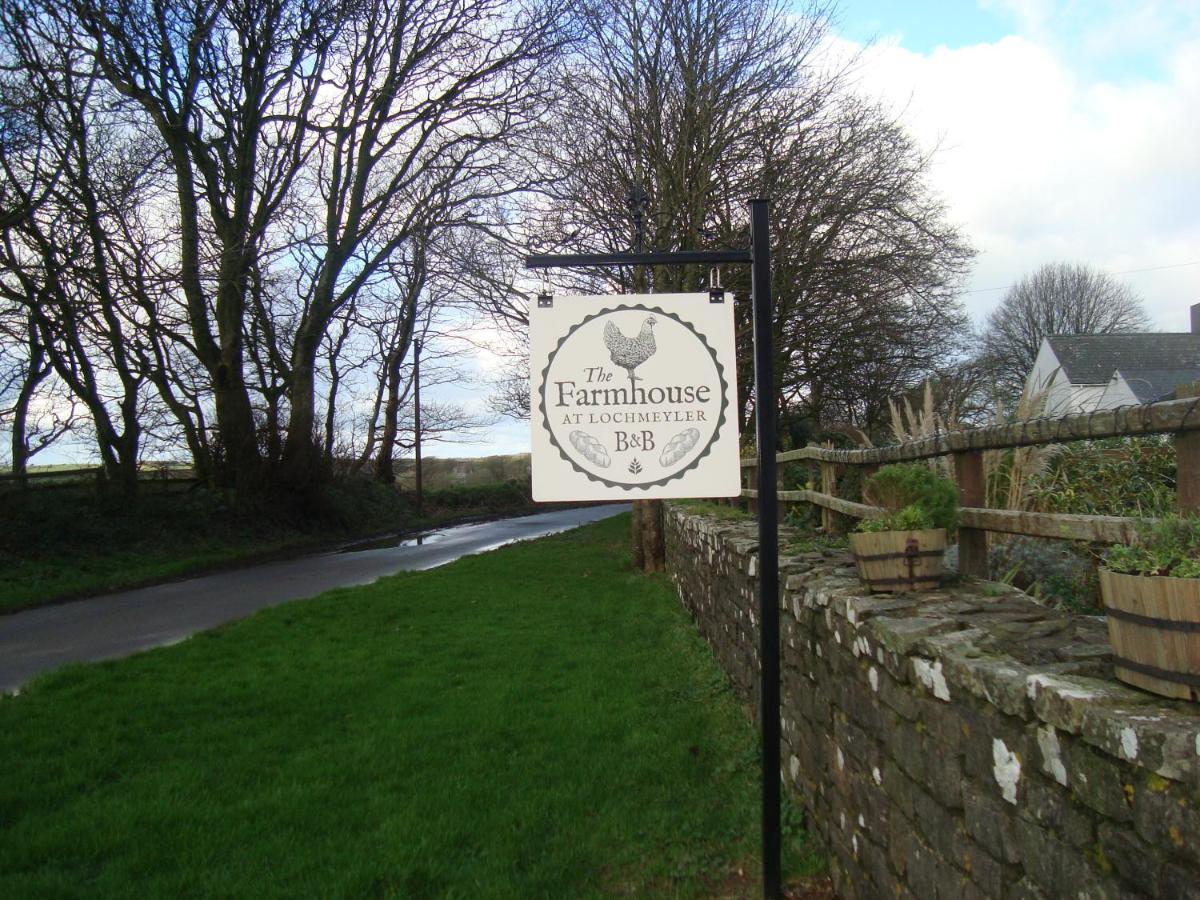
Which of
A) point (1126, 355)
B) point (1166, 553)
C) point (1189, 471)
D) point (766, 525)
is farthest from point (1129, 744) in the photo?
point (1126, 355)

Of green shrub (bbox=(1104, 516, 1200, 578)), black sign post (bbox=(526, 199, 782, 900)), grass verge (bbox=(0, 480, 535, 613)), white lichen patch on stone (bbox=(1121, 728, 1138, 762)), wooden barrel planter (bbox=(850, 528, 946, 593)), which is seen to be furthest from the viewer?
grass verge (bbox=(0, 480, 535, 613))

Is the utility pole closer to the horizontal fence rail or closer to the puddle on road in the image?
the puddle on road

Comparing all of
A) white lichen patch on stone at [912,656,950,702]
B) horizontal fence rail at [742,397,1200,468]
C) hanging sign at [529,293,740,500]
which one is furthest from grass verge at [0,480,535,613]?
white lichen patch on stone at [912,656,950,702]

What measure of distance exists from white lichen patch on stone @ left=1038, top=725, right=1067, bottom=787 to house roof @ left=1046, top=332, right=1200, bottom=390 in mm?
36123

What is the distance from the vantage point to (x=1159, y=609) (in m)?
1.68

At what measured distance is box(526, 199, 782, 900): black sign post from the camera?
330 cm

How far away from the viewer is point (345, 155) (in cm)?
2155

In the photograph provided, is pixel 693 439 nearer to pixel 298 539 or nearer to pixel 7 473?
pixel 7 473

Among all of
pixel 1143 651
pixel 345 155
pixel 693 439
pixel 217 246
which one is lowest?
pixel 1143 651

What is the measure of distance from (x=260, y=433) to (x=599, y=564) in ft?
39.8

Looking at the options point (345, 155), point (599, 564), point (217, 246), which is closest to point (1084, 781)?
point (599, 564)

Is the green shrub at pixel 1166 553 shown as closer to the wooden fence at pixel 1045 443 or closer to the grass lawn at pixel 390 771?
the wooden fence at pixel 1045 443

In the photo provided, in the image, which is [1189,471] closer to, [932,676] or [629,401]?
[932,676]

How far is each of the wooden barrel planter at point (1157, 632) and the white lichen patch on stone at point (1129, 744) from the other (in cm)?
16
